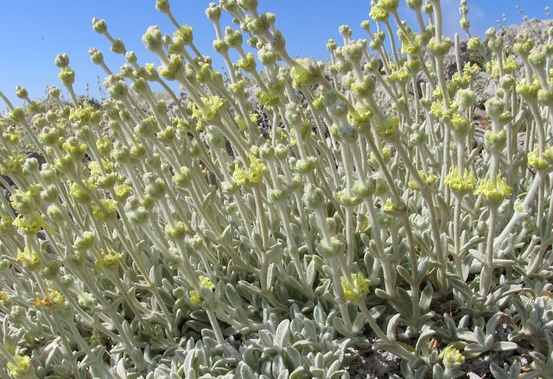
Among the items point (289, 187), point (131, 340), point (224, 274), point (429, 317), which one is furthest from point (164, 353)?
point (429, 317)

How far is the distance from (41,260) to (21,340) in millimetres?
916

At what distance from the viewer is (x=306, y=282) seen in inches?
103

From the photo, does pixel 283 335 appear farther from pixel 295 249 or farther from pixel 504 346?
pixel 504 346

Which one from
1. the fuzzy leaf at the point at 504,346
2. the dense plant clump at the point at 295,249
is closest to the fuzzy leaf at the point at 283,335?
the dense plant clump at the point at 295,249

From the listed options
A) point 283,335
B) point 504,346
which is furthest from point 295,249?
point 504,346

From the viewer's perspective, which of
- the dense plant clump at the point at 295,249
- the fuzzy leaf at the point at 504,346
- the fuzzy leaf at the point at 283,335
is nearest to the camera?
the dense plant clump at the point at 295,249

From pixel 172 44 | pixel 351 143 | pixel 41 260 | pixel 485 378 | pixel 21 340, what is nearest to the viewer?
pixel 351 143

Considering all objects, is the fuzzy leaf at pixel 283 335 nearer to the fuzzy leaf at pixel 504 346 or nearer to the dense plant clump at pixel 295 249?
the dense plant clump at pixel 295 249

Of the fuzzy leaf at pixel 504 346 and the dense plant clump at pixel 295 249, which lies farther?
the fuzzy leaf at pixel 504 346

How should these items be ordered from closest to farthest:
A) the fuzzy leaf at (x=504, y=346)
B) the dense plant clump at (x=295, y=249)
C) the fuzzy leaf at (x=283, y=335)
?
1. the dense plant clump at (x=295, y=249)
2. the fuzzy leaf at (x=504, y=346)
3. the fuzzy leaf at (x=283, y=335)

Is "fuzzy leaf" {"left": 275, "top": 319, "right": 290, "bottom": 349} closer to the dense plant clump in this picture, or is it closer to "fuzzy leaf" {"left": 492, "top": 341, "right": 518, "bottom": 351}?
the dense plant clump

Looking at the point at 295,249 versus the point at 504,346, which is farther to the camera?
the point at 295,249

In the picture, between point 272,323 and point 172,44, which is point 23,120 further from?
point 272,323

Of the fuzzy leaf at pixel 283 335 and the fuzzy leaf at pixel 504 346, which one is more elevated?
the fuzzy leaf at pixel 283 335
